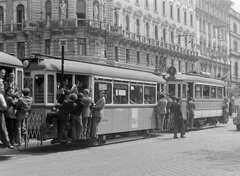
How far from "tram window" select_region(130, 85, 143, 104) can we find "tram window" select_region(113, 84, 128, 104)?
0.47 metres

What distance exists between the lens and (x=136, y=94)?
56.6ft

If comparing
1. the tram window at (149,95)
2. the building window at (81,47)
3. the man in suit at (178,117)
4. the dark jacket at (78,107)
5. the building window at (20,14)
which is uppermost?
the building window at (20,14)

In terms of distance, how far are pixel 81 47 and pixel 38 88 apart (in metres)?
27.8

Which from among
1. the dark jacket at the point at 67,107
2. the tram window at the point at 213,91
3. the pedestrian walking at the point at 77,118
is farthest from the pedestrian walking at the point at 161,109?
the tram window at the point at 213,91

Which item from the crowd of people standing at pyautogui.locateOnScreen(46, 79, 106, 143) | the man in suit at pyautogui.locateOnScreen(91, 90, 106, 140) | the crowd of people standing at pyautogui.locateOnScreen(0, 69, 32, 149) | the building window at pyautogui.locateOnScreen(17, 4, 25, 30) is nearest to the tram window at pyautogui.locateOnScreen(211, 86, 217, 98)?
the crowd of people standing at pyautogui.locateOnScreen(46, 79, 106, 143)

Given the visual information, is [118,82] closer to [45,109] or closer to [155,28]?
[45,109]

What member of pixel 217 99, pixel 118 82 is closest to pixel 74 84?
pixel 118 82

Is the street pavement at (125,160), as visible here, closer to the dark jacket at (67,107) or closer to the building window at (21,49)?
the dark jacket at (67,107)

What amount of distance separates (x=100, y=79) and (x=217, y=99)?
42.9ft

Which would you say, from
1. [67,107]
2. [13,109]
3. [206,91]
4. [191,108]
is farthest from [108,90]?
[206,91]

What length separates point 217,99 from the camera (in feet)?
86.4

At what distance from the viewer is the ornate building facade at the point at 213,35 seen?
221ft

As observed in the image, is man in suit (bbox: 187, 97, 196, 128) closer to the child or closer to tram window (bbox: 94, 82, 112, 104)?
tram window (bbox: 94, 82, 112, 104)

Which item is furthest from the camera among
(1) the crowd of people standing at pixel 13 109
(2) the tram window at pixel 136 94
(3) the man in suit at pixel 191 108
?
(3) the man in suit at pixel 191 108
